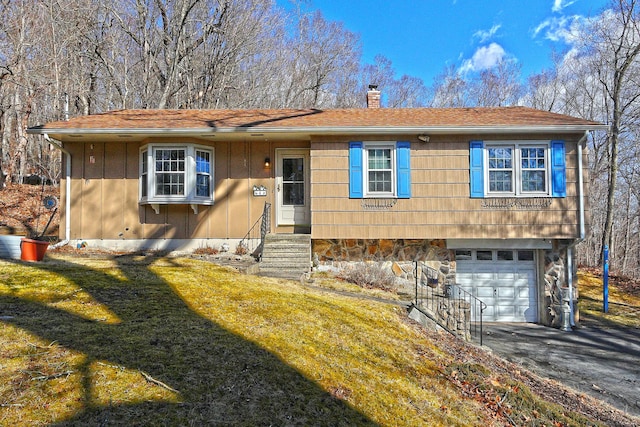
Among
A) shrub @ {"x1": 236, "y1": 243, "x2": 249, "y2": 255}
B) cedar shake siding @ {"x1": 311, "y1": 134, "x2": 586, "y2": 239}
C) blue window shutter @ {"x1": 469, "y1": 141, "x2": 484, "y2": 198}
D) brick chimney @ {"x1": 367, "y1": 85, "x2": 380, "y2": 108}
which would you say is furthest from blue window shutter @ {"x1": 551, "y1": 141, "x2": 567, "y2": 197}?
shrub @ {"x1": 236, "y1": 243, "x2": 249, "y2": 255}

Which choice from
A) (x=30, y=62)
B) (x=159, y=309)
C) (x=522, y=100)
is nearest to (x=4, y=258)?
(x=159, y=309)

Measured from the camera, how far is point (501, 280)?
10.5 m

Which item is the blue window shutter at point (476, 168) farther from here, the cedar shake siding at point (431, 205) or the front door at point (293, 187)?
the front door at point (293, 187)

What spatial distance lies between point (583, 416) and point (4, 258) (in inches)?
365

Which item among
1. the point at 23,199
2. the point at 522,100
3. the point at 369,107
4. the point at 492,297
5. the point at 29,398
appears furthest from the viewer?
the point at 522,100

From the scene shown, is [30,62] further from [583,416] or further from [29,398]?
[583,416]

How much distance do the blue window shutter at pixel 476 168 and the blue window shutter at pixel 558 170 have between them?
5.67 ft

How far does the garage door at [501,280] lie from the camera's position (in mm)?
10438

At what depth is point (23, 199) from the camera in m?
16.1

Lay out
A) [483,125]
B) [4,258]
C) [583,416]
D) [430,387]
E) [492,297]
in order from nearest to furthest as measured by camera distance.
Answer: [430,387]
[583,416]
[4,258]
[483,125]
[492,297]

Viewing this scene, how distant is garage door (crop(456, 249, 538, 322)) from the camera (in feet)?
34.2

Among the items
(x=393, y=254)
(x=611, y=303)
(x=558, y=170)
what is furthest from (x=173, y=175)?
(x=611, y=303)

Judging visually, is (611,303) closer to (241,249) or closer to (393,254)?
(393,254)

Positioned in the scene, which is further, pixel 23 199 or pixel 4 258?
pixel 23 199
